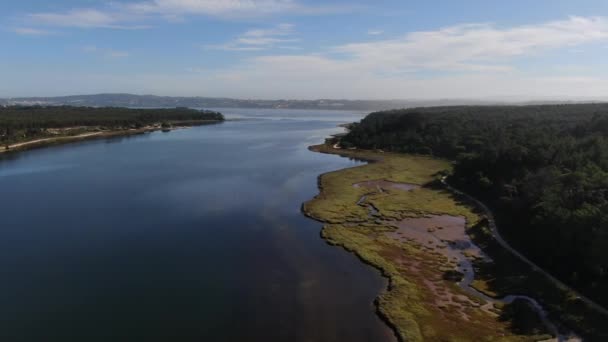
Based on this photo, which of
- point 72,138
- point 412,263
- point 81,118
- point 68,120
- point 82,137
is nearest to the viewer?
point 412,263

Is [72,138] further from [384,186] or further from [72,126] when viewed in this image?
[384,186]

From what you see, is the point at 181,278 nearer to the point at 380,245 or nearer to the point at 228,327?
the point at 228,327

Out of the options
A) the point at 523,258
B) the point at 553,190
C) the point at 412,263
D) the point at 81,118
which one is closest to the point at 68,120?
the point at 81,118

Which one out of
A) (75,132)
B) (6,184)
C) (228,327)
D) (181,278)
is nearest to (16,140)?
(75,132)

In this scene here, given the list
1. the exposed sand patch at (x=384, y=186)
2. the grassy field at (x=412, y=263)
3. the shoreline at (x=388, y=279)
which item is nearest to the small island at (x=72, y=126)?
the exposed sand patch at (x=384, y=186)

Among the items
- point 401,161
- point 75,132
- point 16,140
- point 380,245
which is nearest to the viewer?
point 380,245

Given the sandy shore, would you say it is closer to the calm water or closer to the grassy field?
the calm water
